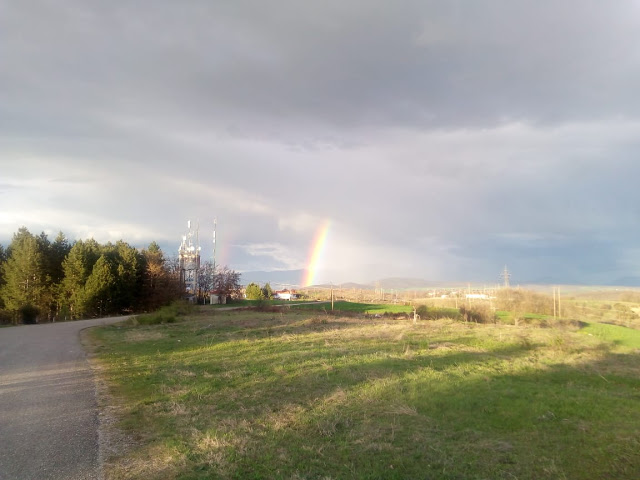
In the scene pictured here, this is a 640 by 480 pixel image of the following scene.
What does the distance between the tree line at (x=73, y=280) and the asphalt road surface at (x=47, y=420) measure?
3448cm

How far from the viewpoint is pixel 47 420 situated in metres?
7.35

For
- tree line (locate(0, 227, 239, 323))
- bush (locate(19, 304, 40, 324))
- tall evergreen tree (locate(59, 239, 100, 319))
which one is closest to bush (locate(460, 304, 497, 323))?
tree line (locate(0, 227, 239, 323))

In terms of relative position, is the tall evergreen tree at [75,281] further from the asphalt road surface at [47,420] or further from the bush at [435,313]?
the asphalt road surface at [47,420]

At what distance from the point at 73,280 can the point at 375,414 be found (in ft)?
164

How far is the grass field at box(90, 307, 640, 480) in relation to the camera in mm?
5441

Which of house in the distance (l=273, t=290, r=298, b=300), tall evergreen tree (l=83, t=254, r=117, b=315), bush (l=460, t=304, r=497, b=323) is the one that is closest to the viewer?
bush (l=460, t=304, r=497, b=323)

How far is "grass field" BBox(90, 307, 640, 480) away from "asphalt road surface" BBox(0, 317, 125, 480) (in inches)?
21.3

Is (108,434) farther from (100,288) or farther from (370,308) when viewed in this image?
(370,308)

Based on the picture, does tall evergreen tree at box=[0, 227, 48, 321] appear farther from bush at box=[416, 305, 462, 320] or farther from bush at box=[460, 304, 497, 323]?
bush at box=[460, 304, 497, 323]

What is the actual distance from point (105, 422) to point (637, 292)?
37154mm

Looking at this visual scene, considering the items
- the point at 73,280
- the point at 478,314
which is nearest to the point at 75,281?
the point at 73,280

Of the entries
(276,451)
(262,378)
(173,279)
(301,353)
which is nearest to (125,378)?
(262,378)

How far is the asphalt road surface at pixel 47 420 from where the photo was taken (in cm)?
528

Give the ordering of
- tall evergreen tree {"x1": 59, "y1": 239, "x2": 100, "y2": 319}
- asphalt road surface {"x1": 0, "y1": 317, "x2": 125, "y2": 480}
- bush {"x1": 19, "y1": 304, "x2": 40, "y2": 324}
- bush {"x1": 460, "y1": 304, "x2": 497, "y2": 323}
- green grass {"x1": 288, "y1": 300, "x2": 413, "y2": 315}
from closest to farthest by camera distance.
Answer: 1. asphalt road surface {"x1": 0, "y1": 317, "x2": 125, "y2": 480}
2. bush {"x1": 460, "y1": 304, "x2": 497, "y2": 323}
3. bush {"x1": 19, "y1": 304, "x2": 40, "y2": 324}
4. tall evergreen tree {"x1": 59, "y1": 239, "x2": 100, "y2": 319}
5. green grass {"x1": 288, "y1": 300, "x2": 413, "y2": 315}
